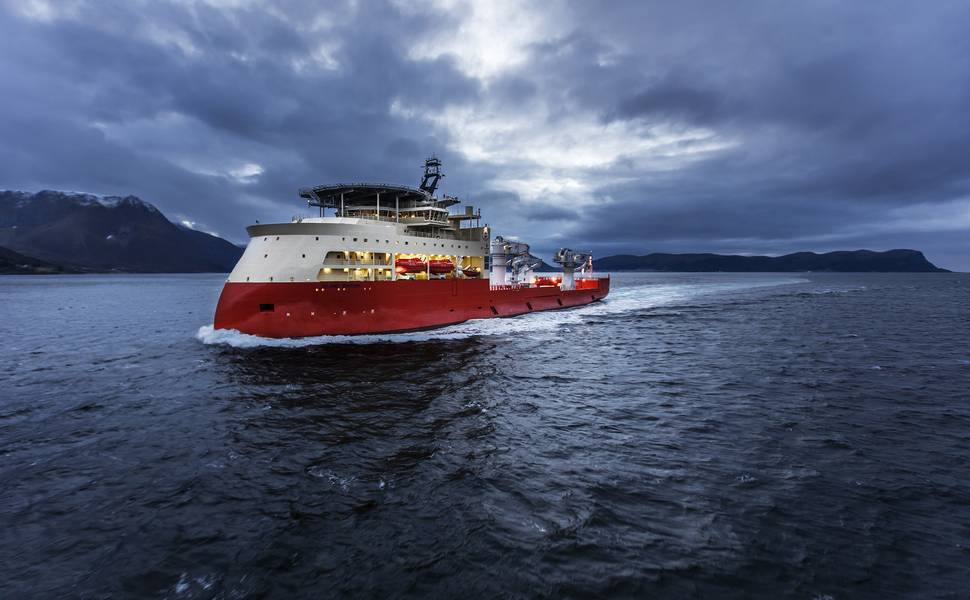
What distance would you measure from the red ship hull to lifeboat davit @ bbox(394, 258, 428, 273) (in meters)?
1.50

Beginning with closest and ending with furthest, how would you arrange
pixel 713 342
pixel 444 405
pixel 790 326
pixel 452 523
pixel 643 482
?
pixel 452 523 < pixel 643 482 < pixel 444 405 < pixel 713 342 < pixel 790 326

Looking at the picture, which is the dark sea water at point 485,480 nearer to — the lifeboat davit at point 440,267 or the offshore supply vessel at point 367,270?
the offshore supply vessel at point 367,270

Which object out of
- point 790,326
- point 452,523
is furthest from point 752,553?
point 790,326

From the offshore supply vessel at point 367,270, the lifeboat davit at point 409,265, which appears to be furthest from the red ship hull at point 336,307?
the lifeboat davit at point 409,265

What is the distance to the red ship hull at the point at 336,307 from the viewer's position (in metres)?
24.3

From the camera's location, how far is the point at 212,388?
1565 centimetres

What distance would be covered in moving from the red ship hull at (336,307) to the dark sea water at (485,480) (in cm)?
566

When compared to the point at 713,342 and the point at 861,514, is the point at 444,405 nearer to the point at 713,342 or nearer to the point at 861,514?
the point at 861,514

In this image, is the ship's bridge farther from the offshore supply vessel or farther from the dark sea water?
the dark sea water

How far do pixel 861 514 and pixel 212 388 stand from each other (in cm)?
1959

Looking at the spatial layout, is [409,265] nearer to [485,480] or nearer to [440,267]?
[440,267]

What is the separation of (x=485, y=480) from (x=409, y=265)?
22.2 m

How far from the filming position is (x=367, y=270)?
28109mm

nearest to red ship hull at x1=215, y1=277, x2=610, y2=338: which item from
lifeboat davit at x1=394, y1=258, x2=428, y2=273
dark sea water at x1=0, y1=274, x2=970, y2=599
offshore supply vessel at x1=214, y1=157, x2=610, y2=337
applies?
offshore supply vessel at x1=214, y1=157, x2=610, y2=337
